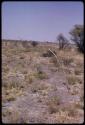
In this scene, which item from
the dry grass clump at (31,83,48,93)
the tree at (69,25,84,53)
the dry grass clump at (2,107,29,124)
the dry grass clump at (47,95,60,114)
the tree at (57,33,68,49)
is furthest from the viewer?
the tree at (57,33,68,49)

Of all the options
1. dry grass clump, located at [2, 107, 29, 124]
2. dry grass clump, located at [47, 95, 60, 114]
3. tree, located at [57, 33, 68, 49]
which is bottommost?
dry grass clump, located at [2, 107, 29, 124]

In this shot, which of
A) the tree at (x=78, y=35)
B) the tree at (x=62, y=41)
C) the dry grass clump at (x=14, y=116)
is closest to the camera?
the dry grass clump at (x=14, y=116)

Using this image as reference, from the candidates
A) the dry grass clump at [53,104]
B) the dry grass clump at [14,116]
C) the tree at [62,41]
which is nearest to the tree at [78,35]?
the tree at [62,41]

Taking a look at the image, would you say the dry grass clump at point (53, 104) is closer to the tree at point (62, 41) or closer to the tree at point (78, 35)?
the tree at point (78, 35)

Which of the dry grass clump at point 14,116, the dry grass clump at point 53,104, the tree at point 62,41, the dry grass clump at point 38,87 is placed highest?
the tree at point 62,41

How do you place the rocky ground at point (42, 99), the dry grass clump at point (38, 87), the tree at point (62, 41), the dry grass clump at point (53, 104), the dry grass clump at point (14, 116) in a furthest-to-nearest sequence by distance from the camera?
the tree at point (62, 41), the dry grass clump at point (38, 87), the dry grass clump at point (53, 104), the rocky ground at point (42, 99), the dry grass clump at point (14, 116)

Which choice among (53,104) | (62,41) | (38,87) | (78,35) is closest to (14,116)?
(53,104)

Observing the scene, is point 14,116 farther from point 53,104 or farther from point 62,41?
point 62,41

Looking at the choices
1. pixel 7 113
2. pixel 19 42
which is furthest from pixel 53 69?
pixel 19 42

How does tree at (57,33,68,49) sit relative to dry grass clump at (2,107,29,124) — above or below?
above

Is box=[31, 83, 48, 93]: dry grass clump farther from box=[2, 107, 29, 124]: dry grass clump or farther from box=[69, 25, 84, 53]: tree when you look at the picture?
box=[69, 25, 84, 53]: tree

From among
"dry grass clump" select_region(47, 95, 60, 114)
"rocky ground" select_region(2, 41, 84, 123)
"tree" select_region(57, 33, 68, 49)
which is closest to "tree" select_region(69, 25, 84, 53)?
"tree" select_region(57, 33, 68, 49)

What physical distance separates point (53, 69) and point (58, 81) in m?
2.92

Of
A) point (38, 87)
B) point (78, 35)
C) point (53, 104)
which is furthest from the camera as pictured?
point (78, 35)
